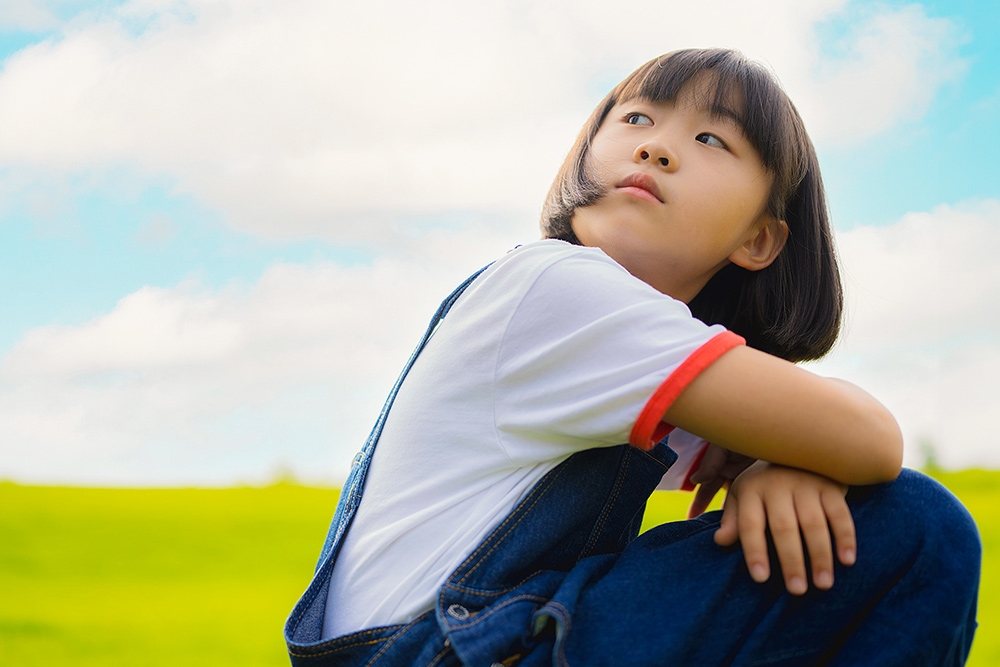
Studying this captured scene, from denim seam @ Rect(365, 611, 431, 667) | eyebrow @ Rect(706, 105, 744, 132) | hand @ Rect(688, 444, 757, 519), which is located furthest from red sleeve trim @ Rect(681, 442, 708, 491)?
denim seam @ Rect(365, 611, 431, 667)

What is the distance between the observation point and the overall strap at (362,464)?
3.55 feet

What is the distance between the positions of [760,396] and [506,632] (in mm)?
346

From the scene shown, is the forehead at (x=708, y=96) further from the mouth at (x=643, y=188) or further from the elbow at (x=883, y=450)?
the elbow at (x=883, y=450)

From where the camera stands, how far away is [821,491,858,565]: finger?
2.93ft

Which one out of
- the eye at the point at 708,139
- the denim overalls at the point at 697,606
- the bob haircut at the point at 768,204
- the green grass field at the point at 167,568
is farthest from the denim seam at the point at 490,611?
the green grass field at the point at 167,568

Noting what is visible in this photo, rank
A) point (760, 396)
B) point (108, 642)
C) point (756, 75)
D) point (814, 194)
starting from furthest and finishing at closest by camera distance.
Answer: point (108, 642), point (814, 194), point (756, 75), point (760, 396)

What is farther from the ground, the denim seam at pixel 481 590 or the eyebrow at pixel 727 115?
the eyebrow at pixel 727 115

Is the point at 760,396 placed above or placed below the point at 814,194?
below

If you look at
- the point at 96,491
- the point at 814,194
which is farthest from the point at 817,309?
the point at 96,491

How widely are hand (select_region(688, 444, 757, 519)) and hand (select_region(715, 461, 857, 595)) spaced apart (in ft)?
1.20

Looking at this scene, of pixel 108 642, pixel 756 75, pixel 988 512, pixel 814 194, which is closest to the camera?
pixel 756 75

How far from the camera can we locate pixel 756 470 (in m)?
0.99

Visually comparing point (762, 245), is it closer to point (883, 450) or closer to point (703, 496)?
point (703, 496)

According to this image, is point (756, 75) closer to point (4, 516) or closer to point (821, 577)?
point (821, 577)
